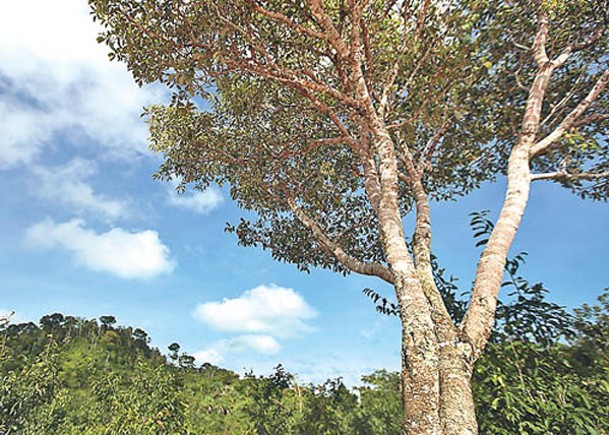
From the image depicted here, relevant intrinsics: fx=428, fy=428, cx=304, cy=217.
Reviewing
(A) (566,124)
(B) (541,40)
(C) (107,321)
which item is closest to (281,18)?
(B) (541,40)

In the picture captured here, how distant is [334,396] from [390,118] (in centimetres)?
502

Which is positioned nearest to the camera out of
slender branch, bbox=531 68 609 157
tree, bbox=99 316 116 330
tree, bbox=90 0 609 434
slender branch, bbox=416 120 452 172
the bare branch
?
tree, bbox=90 0 609 434

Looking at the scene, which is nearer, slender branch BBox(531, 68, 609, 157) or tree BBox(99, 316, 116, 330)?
slender branch BBox(531, 68, 609, 157)

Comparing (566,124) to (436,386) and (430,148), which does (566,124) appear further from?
(436,386)

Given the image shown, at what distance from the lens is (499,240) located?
557cm

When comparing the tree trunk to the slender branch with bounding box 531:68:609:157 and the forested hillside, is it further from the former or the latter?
the slender branch with bounding box 531:68:609:157

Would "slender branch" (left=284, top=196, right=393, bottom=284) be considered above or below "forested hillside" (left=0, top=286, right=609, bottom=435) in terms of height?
above

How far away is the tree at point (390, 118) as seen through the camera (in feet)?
17.3

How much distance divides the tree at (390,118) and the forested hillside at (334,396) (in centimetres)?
74

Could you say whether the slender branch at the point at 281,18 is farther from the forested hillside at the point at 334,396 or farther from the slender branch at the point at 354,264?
the forested hillside at the point at 334,396

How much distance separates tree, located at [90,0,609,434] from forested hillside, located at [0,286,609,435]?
737mm

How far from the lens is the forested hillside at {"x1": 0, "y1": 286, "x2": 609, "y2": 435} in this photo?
463cm

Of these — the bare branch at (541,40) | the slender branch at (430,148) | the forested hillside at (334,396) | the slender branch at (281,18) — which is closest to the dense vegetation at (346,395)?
the forested hillside at (334,396)

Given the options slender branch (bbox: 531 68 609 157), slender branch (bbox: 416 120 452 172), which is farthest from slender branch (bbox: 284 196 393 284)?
slender branch (bbox: 531 68 609 157)
